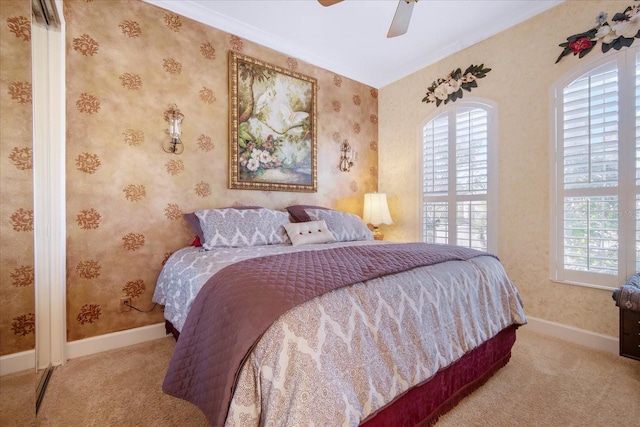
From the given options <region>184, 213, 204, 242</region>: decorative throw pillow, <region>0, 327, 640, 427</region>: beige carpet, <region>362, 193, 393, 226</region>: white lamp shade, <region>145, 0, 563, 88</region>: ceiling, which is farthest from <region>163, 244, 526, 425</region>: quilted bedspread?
<region>145, 0, 563, 88</region>: ceiling

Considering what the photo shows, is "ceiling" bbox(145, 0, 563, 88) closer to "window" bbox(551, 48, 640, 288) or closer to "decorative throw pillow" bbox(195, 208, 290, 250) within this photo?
"window" bbox(551, 48, 640, 288)

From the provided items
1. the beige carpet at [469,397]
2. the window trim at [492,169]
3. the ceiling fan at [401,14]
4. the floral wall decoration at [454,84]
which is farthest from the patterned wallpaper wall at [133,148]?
the window trim at [492,169]

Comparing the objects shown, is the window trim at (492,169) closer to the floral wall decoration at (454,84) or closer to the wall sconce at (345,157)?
the floral wall decoration at (454,84)

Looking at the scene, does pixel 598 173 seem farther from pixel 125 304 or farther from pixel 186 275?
pixel 125 304

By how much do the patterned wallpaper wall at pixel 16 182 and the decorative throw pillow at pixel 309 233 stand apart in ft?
5.49

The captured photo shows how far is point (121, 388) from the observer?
1.70 metres

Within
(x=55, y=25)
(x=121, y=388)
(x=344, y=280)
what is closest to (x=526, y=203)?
(x=344, y=280)

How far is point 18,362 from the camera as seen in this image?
1.50m

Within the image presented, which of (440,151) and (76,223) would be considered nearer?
(76,223)

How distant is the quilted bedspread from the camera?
2.95ft

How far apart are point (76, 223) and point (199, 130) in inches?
45.9

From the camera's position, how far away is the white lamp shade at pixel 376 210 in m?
3.54

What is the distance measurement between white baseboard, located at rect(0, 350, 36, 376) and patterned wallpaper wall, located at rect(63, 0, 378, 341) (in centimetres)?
41

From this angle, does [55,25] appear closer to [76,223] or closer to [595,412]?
[76,223]
